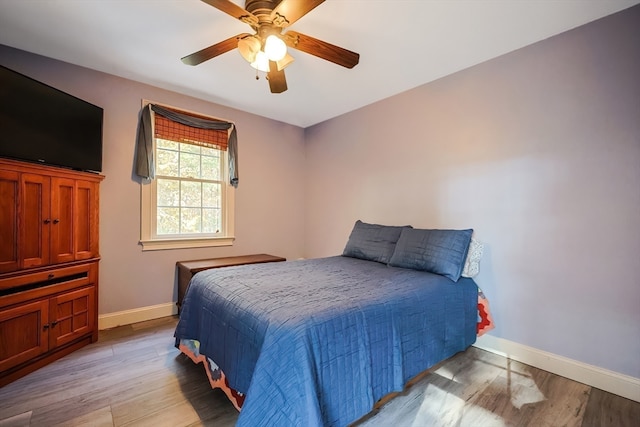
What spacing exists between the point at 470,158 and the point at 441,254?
3.22 ft

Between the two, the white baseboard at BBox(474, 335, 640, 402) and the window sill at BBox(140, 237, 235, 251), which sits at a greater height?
the window sill at BBox(140, 237, 235, 251)

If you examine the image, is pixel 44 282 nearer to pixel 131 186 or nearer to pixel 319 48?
pixel 131 186

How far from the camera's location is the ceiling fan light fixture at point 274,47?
5.30ft

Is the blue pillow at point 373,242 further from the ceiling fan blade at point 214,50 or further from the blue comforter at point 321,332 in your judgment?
the ceiling fan blade at point 214,50

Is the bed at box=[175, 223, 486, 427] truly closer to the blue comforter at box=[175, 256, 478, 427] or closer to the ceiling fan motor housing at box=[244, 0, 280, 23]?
the blue comforter at box=[175, 256, 478, 427]

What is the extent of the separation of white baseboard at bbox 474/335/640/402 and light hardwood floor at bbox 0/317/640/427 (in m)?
0.06

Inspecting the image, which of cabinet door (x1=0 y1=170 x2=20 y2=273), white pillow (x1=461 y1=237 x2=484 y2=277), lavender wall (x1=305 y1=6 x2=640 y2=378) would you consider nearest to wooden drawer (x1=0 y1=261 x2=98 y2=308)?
cabinet door (x1=0 y1=170 x2=20 y2=273)

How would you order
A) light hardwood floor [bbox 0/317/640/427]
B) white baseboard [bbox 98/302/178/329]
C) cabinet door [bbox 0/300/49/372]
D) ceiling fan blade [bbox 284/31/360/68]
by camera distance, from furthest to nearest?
white baseboard [bbox 98/302/178/329] → cabinet door [bbox 0/300/49/372] → ceiling fan blade [bbox 284/31/360/68] → light hardwood floor [bbox 0/317/640/427]

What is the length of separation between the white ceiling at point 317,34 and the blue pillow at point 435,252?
152 cm

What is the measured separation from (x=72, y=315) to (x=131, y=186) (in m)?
1.29

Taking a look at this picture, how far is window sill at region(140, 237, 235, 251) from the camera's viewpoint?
3.02 meters

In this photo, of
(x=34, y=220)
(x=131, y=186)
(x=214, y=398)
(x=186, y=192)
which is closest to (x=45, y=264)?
(x=34, y=220)

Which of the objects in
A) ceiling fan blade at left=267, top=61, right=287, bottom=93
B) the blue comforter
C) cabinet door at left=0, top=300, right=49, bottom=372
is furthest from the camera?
ceiling fan blade at left=267, top=61, right=287, bottom=93

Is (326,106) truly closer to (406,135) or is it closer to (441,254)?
(406,135)
